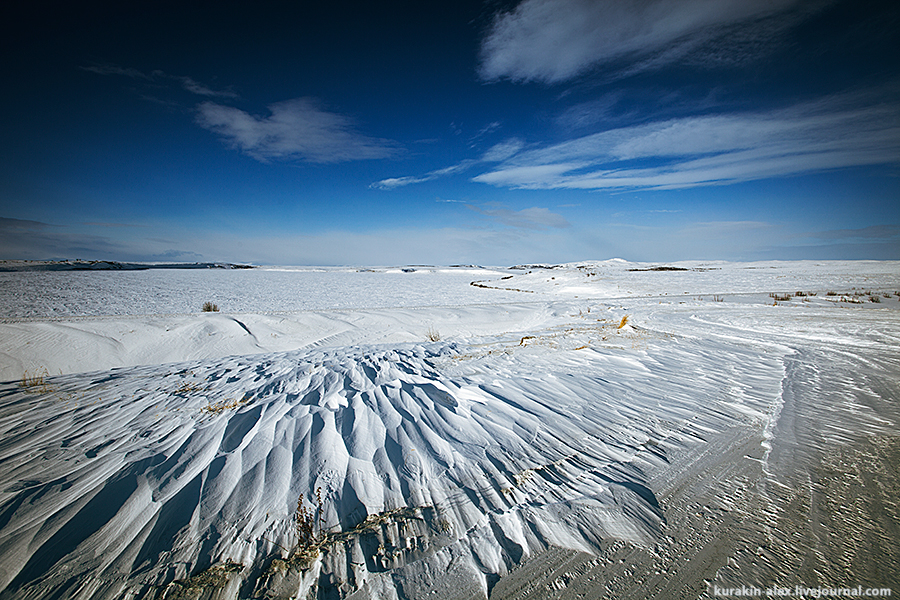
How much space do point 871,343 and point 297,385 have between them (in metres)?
8.87

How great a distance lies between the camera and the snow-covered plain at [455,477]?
1631 millimetres

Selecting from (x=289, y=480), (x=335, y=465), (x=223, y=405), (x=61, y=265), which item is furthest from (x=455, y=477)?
(x=61, y=265)

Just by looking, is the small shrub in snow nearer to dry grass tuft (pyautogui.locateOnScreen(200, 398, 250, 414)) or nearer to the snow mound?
the snow mound

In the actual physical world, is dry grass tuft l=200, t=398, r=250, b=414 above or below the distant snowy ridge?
above

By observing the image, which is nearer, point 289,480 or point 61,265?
point 289,480

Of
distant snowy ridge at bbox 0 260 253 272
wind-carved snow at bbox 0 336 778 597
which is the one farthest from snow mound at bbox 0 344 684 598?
distant snowy ridge at bbox 0 260 253 272

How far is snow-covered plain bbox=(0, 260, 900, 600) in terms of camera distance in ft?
5.35

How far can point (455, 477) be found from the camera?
91.3 inches

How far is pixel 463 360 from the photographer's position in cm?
498

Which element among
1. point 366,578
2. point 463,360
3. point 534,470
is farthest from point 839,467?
point 463,360

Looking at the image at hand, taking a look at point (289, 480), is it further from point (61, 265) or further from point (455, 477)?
point (61, 265)

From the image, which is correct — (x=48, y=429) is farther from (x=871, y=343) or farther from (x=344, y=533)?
(x=871, y=343)

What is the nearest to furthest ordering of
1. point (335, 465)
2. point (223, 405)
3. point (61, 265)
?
point (335, 465) → point (223, 405) → point (61, 265)

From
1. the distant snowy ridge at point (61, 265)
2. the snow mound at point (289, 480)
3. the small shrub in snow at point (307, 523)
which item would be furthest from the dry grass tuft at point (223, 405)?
the distant snowy ridge at point (61, 265)
